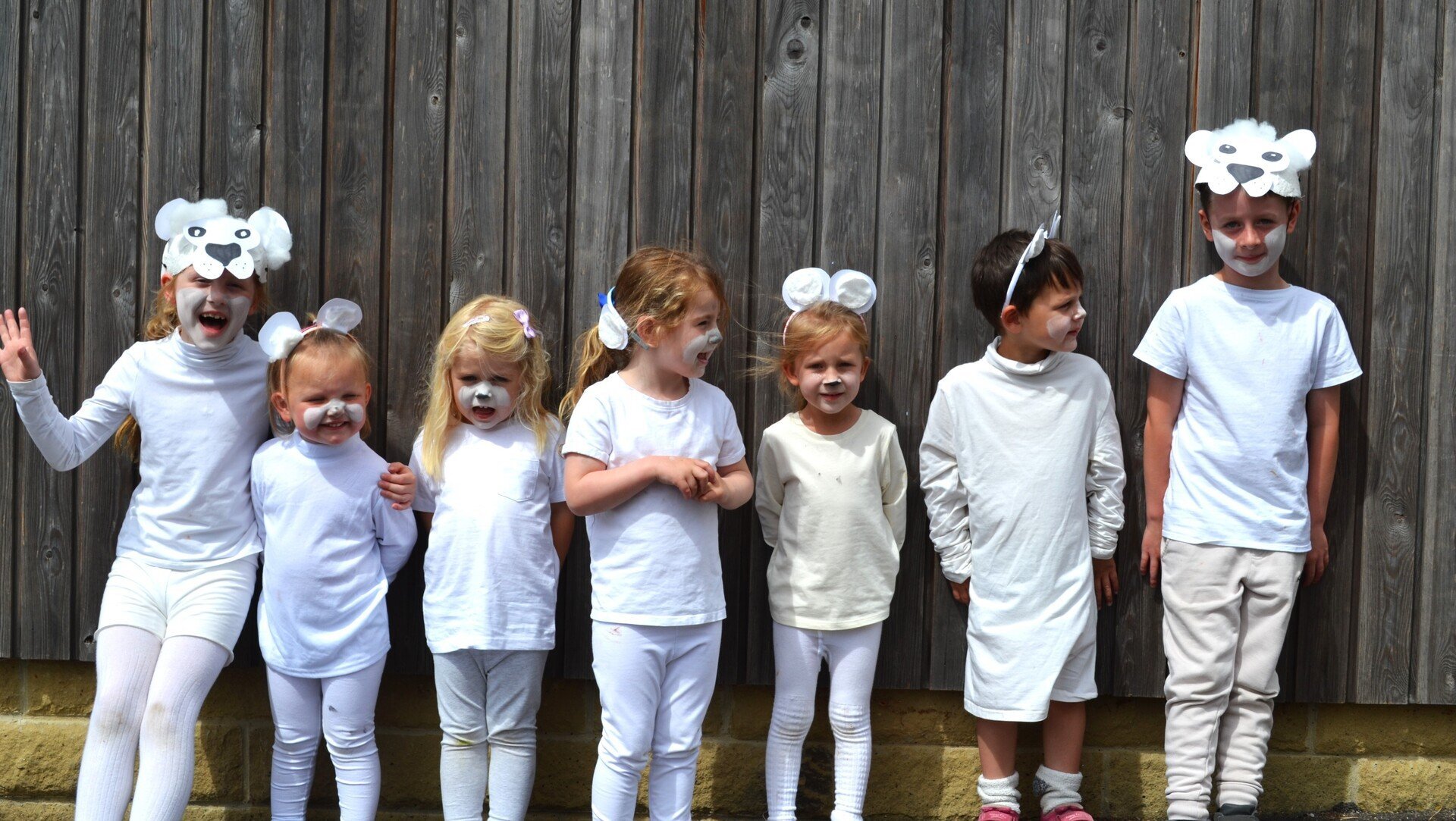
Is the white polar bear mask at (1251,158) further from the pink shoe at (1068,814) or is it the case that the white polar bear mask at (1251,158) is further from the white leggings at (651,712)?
the white leggings at (651,712)

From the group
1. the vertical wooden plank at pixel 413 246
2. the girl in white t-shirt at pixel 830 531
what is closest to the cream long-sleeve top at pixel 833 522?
the girl in white t-shirt at pixel 830 531

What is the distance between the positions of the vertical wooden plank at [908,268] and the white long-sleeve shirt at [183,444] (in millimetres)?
1843

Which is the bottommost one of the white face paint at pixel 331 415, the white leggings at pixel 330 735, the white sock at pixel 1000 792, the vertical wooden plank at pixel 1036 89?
the white sock at pixel 1000 792

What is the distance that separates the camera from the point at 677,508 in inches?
131

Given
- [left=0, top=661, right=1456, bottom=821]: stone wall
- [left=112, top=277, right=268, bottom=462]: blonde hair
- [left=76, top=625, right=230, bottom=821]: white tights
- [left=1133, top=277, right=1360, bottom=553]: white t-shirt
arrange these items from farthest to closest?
[left=0, top=661, right=1456, bottom=821]: stone wall, [left=112, top=277, right=268, bottom=462]: blonde hair, [left=1133, top=277, right=1360, bottom=553]: white t-shirt, [left=76, top=625, right=230, bottom=821]: white tights

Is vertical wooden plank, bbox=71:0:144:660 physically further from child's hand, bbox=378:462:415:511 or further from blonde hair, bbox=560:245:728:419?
blonde hair, bbox=560:245:728:419

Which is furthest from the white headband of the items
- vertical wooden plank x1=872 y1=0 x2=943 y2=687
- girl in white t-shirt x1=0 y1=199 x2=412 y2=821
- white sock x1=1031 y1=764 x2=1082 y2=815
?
girl in white t-shirt x1=0 y1=199 x2=412 y2=821

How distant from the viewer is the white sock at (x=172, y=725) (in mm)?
3309

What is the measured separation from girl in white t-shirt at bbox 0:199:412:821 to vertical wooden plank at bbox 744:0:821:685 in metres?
1.14

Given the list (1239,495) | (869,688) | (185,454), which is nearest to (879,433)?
(869,688)

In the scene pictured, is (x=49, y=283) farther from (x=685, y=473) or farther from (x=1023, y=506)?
(x=1023, y=506)

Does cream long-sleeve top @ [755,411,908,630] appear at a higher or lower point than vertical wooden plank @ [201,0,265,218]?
lower

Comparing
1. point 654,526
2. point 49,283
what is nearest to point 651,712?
point 654,526

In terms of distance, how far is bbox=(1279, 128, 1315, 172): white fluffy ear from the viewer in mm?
3504
